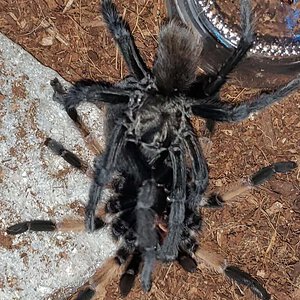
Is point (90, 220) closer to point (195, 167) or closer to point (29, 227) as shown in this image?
point (29, 227)

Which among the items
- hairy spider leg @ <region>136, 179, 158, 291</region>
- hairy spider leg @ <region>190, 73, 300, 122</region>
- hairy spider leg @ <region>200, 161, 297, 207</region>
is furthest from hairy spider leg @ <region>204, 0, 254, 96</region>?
Answer: hairy spider leg @ <region>136, 179, 158, 291</region>

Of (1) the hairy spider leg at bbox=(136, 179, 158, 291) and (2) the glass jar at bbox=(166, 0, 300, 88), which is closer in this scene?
(1) the hairy spider leg at bbox=(136, 179, 158, 291)

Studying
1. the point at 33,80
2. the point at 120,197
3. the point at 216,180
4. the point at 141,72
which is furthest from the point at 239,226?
the point at 33,80

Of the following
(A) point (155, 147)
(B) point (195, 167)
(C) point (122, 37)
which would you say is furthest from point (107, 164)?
(C) point (122, 37)

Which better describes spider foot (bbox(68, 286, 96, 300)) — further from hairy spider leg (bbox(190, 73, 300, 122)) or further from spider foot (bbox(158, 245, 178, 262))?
hairy spider leg (bbox(190, 73, 300, 122))

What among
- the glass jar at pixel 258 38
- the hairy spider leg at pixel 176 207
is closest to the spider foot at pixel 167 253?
the hairy spider leg at pixel 176 207
